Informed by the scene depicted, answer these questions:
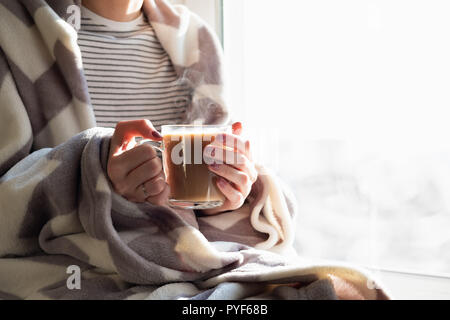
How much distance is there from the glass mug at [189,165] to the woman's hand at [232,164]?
0.04ft

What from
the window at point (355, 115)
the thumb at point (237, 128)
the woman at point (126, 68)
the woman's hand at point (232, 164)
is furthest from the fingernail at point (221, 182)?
the window at point (355, 115)

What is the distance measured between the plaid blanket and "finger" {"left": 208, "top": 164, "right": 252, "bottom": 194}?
0.36 ft

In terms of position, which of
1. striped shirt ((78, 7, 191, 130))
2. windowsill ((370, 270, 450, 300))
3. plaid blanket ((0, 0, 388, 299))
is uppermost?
striped shirt ((78, 7, 191, 130))

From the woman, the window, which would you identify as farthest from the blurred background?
the woman

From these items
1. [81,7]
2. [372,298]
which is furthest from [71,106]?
[372,298]

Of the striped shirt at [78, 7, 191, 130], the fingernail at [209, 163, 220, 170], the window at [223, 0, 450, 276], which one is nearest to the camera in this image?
the fingernail at [209, 163, 220, 170]

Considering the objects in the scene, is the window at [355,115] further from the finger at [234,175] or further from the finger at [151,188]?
the finger at [151,188]

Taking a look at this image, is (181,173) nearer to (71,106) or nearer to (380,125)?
(71,106)

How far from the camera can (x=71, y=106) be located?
119 cm

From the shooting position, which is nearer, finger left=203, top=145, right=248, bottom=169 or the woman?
finger left=203, top=145, right=248, bottom=169

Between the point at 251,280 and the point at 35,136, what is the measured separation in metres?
0.64

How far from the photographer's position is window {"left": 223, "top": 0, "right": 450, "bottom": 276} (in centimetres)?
147

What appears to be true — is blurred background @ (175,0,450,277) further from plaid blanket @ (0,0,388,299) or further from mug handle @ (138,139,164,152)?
mug handle @ (138,139,164,152)

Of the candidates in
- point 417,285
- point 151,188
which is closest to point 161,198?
point 151,188
